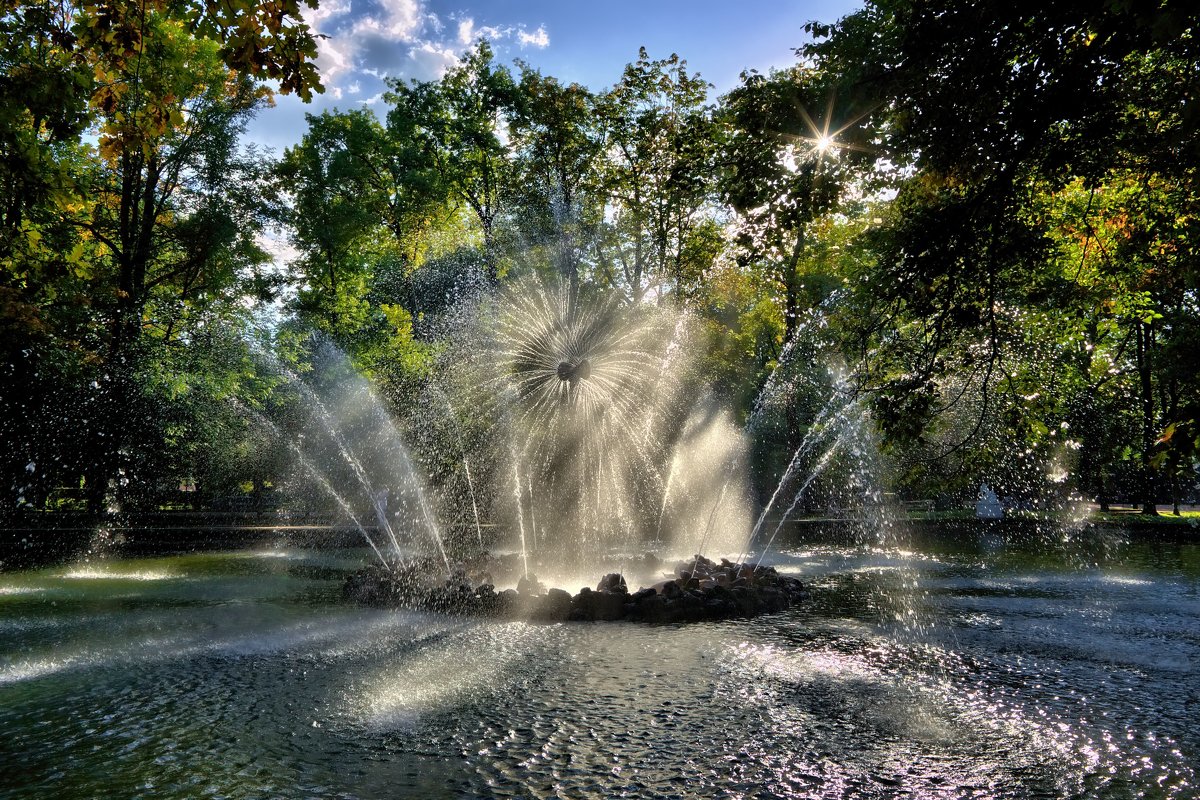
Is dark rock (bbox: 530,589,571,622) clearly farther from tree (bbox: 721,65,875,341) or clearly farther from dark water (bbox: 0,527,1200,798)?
tree (bbox: 721,65,875,341)

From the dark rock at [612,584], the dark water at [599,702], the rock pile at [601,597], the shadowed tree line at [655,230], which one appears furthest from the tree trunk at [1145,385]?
the dark rock at [612,584]

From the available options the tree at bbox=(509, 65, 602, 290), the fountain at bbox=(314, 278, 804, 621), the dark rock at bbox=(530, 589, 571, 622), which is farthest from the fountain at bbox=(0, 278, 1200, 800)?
the tree at bbox=(509, 65, 602, 290)

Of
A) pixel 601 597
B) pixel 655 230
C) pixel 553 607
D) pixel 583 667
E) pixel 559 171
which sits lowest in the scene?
pixel 583 667

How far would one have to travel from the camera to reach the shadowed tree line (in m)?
Result: 5.03

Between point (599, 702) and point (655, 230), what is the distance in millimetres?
21661

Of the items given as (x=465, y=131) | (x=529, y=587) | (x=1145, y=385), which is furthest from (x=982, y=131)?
(x=1145, y=385)

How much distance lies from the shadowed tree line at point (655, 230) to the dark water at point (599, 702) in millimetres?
2291

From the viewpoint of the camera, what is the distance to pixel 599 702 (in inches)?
246

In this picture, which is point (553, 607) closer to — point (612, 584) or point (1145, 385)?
point (612, 584)

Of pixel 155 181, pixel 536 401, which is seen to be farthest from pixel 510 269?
pixel 155 181

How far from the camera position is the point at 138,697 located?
6.40 m

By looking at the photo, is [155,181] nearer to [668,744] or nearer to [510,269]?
[510,269]

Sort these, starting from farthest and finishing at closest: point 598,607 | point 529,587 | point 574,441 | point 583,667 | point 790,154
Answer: point 574,441 → point 529,587 → point 598,607 → point 583,667 → point 790,154

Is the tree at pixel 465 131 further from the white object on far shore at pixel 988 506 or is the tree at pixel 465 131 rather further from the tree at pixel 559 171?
the white object on far shore at pixel 988 506
